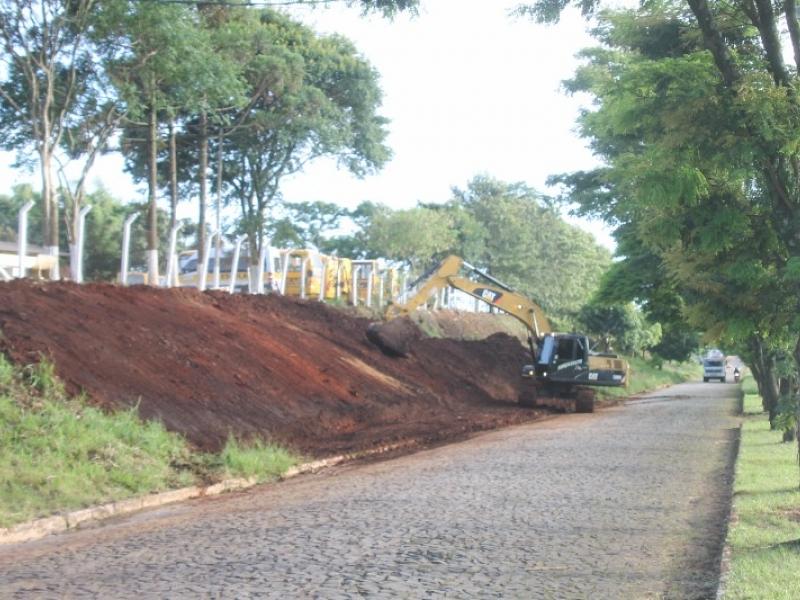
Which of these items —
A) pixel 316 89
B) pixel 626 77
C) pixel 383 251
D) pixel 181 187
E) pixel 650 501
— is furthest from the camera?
pixel 383 251

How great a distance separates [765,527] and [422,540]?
130 inches

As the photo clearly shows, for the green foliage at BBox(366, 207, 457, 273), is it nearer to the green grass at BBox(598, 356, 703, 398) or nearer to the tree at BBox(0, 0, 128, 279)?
the green grass at BBox(598, 356, 703, 398)

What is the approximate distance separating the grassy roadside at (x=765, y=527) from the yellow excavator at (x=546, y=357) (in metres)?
13.0

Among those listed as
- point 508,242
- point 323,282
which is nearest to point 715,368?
point 508,242

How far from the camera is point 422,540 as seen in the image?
9.45 meters

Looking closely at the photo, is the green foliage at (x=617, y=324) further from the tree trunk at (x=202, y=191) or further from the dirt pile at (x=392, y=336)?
the tree trunk at (x=202, y=191)

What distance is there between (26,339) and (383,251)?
4509cm

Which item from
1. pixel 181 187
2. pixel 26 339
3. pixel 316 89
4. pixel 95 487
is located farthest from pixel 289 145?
pixel 95 487

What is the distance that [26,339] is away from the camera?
15688 mm

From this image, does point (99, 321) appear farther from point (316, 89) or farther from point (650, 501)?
point (316, 89)

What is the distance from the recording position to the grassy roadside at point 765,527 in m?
7.10

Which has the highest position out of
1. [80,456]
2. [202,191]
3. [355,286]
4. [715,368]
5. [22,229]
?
[202,191]

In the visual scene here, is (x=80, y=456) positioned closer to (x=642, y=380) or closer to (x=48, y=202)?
(x=48, y=202)

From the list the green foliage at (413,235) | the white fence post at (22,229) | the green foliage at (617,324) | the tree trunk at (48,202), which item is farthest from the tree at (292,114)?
the green foliage at (617,324)
